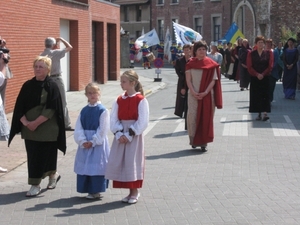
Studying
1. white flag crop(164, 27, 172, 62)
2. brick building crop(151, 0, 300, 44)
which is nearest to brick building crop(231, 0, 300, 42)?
brick building crop(151, 0, 300, 44)

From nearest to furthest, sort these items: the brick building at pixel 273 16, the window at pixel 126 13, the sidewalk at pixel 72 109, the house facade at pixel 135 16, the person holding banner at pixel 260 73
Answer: the sidewalk at pixel 72 109, the person holding banner at pixel 260 73, the brick building at pixel 273 16, the house facade at pixel 135 16, the window at pixel 126 13

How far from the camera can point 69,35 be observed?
2480 cm

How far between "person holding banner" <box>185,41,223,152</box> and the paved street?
322 millimetres

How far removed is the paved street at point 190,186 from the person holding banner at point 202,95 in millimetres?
322

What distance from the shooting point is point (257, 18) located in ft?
160

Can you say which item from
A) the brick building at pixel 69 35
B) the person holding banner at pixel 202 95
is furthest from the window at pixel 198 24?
the person holding banner at pixel 202 95

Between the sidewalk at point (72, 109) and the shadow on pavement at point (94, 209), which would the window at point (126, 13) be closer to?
the sidewalk at point (72, 109)

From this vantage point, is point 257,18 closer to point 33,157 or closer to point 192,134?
point 192,134

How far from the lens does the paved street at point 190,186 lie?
7590 millimetres

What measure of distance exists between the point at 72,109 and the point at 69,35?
6.10m

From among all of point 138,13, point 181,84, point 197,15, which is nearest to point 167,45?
point 197,15

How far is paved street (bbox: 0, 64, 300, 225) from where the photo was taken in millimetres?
7590

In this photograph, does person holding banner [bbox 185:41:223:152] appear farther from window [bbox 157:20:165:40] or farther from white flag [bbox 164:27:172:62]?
window [bbox 157:20:165:40]

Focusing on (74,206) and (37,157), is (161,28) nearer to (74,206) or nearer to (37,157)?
(37,157)
